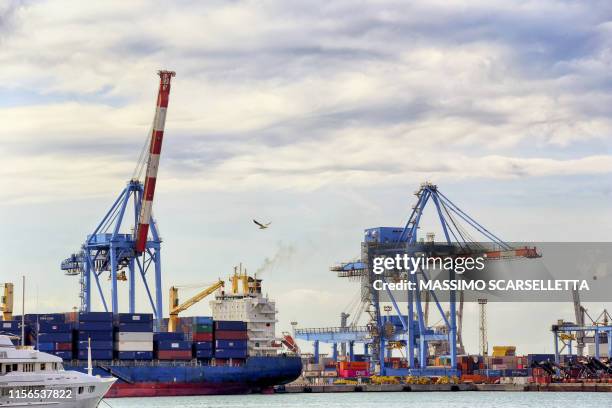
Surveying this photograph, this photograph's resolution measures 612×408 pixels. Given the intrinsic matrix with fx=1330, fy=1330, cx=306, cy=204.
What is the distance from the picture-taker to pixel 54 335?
107 meters

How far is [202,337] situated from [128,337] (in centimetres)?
709

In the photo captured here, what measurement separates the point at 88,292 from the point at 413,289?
32.6 metres

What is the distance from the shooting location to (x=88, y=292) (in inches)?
4946

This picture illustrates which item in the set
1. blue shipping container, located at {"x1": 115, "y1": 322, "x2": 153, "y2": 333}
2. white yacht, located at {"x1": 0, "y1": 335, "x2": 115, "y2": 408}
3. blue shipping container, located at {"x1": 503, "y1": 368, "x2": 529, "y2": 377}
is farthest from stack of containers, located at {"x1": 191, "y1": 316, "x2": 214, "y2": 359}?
blue shipping container, located at {"x1": 503, "y1": 368, "x2": 529, "y2": 377}

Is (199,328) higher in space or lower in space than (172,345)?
higher

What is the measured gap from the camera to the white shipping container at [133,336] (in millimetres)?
108812

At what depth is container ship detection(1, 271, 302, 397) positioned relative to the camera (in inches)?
4215

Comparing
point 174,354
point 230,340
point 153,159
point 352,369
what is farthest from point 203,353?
point 352,369

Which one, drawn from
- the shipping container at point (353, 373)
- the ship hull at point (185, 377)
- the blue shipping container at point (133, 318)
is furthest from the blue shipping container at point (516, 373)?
the blue shipping container at point (133, 318)

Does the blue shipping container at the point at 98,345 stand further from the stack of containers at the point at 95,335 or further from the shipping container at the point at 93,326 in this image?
the shipping container at the point at 93,326

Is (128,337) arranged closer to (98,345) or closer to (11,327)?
(98,345)

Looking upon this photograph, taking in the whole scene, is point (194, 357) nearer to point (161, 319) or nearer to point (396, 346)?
point (161, 319)

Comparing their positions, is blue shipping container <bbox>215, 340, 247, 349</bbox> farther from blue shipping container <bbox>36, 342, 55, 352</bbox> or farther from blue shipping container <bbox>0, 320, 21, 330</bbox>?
blue shipping container <bbox>0, 320, 21, 330</bbox>

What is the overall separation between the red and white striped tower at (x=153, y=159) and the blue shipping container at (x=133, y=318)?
13265 mm
